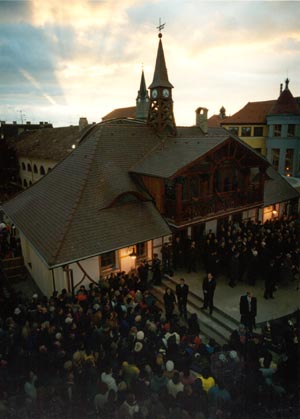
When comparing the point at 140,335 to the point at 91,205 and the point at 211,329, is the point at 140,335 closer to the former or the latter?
the point at 211,329

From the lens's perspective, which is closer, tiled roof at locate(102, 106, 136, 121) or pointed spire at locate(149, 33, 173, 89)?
pointed spire at locate(149, 33, 173, 89)

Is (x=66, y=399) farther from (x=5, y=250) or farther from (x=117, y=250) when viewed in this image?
(x=5, y=250)

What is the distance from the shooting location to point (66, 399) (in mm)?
6500

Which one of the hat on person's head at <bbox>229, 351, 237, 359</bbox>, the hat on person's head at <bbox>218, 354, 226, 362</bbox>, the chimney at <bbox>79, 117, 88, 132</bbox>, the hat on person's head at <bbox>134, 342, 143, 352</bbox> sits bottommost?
the hat on person's head at <bbox>218, 354, 226, 362</bbox>

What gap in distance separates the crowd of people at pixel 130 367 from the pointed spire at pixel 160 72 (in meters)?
13.9

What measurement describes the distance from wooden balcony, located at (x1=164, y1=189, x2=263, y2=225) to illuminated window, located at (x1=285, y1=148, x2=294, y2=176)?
15.1 metres

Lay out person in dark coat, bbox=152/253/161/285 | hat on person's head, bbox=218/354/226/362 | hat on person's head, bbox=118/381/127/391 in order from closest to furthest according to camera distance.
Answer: hat on person's head, bbox=118/381/127/391
hat on person's head, bbox=218/354/226/362
person in dark coat, bbox=152/253/161/285

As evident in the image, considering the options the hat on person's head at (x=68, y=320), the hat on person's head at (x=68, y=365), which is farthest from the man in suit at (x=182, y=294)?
the hat on person's head at (x=68, y=365)

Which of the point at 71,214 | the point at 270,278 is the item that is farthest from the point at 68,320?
the point at 270,278

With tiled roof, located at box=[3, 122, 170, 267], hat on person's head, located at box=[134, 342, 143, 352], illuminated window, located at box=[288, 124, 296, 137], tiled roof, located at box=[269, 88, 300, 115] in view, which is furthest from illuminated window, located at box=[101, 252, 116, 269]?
tiled roof, located at box=[269, 88, 300, 115]

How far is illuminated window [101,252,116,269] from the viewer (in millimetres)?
13111

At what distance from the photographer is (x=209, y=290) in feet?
36.2

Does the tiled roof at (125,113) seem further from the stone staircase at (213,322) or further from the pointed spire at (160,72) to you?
the stone staircase at (213,322)

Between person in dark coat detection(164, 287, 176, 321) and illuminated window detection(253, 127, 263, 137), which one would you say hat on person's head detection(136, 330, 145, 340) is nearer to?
person in dark coat detection(164, 287, 176, 321)
